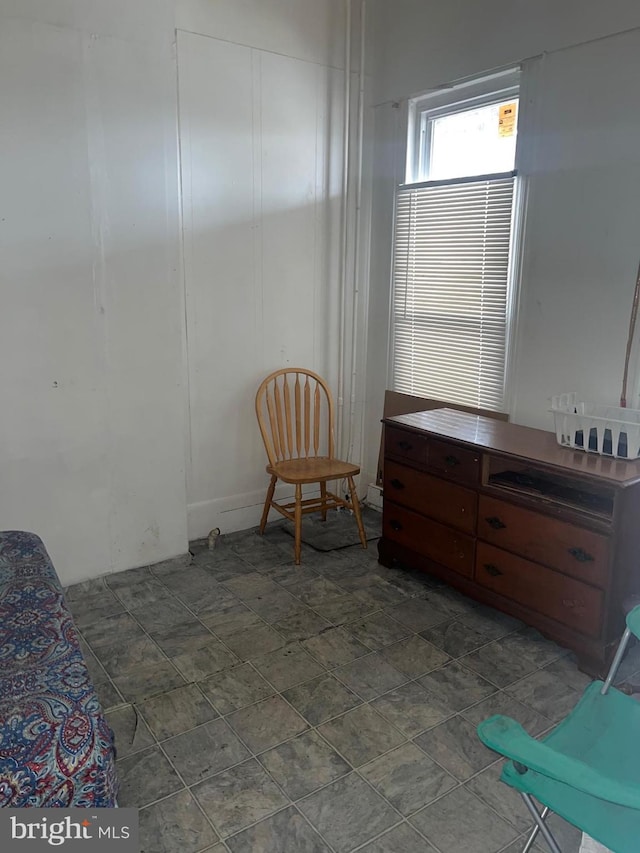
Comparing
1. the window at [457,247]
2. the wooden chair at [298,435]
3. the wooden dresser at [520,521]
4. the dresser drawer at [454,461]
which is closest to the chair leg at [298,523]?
the wooden chair at [298,435]

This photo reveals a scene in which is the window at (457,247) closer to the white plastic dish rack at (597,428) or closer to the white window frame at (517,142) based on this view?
the white window frame at (517,142)

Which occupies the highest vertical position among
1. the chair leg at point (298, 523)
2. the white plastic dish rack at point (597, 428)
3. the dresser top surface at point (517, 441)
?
the white plastic dish rack at point (597, 428)

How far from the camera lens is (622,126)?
2588mm

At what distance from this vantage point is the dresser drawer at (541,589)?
2357 mm

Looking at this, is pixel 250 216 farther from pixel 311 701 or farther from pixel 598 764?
pixel 598 764

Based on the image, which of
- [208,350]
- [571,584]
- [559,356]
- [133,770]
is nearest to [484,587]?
[571,584]

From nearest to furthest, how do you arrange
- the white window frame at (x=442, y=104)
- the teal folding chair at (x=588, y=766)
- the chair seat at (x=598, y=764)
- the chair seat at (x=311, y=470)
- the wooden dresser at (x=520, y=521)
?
1. the teal folding chair at (x=588, y=766)
2. the chair seat at (x=598, y=764)
3. the wooden dresser at (x=520, y=521)
4. the white window frame at (x=442, y=104)
5. the chair seat at (x=311, y=470)

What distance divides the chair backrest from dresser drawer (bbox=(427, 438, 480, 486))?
914 mm

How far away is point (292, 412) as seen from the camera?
3828 millimetres

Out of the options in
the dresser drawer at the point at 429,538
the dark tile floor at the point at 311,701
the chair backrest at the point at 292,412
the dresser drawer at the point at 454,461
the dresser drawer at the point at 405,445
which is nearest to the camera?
the dark tile floor at the point at 311,701

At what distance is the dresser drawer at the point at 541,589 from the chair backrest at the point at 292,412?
4.20ft

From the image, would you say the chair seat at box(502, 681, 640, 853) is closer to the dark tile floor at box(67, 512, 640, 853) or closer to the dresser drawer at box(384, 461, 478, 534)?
the dark tile floor at box(67, 512, 640, 853)

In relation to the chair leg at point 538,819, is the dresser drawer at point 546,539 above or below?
above

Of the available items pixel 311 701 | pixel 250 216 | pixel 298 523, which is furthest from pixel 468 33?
pixel 311 701
